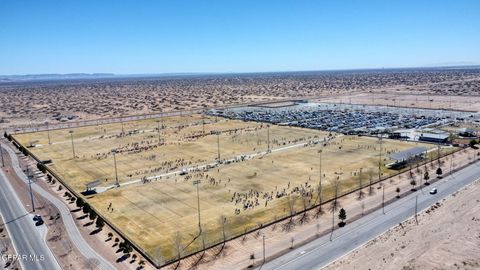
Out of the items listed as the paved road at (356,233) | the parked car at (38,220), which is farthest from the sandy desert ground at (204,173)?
the paved road at (356,233)

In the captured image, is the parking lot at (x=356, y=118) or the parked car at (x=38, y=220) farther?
the parking lot at (x=356, y=118)

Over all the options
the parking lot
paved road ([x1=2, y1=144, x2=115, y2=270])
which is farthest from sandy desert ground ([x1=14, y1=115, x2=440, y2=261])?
the parking lot

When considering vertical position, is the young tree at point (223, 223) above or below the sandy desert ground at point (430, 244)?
below

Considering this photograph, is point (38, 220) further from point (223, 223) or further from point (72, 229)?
point (223, 223)

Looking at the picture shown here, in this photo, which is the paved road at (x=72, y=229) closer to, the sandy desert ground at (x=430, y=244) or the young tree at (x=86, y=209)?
the young tree at (x=86, y=209)

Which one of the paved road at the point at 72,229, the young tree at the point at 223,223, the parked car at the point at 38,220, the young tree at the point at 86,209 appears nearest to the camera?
the paved road at the point at 72,229
